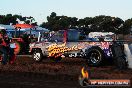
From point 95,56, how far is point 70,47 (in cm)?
157

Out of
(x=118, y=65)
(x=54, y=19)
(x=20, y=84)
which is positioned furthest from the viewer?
(x=54, y=19)

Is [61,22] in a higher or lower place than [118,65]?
higher

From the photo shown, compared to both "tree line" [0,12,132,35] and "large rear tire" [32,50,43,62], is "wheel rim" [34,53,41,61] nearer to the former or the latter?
"large rear tire" [32,50,43,62]

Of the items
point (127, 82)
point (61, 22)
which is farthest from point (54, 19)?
point (127, 82)

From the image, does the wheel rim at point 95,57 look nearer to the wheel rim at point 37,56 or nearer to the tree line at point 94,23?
the wheel rim at point 37,56

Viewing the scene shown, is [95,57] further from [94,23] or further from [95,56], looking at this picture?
[94,23]

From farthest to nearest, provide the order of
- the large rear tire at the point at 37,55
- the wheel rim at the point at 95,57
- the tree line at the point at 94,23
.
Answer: the tree line at the point at 94,23, the large rear tire at the point at 37,55, the wheel rim at the point at 95,57

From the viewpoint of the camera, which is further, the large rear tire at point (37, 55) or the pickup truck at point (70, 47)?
the large rear tire at point (37, 55)

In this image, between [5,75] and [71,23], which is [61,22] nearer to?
[71,23]

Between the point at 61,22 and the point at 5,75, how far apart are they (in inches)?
3010

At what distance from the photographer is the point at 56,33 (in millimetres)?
19531

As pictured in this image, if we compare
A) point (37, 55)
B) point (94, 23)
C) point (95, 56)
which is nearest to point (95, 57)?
point (95, 56)

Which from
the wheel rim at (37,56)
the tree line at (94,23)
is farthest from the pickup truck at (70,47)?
the tree line at (94,23)

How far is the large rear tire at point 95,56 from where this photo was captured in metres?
17.2
